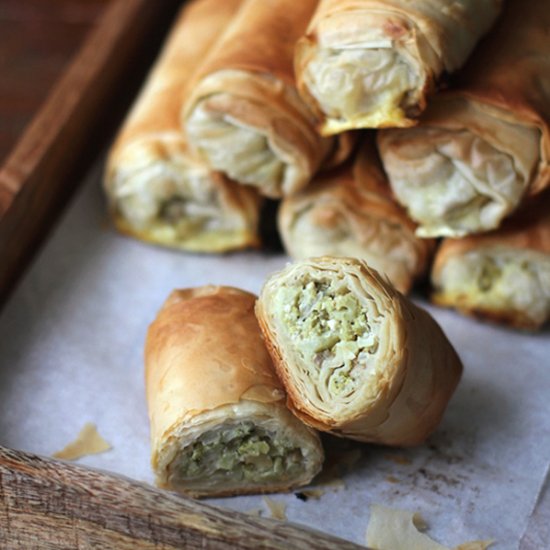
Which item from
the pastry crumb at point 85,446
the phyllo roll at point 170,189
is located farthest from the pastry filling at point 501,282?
the pastry crumb at point 85,446

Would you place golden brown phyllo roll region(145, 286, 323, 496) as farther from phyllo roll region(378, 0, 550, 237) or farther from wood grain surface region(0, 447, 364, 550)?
phyllo roll region(378, 0, 550, 237)

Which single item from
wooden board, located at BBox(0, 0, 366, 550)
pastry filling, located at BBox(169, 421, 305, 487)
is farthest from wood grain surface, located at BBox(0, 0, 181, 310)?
pastry filling, located at BBox(169, 421, 305, 487)

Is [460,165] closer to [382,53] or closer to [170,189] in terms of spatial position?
[382,53]

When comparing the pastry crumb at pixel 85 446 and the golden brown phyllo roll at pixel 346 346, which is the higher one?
the golden brown phyllo roll at pixel 346 346

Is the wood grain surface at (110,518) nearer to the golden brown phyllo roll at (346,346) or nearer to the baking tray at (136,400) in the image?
the baking tray at (136,400)

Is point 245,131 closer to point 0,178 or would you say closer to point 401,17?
point 401,17
